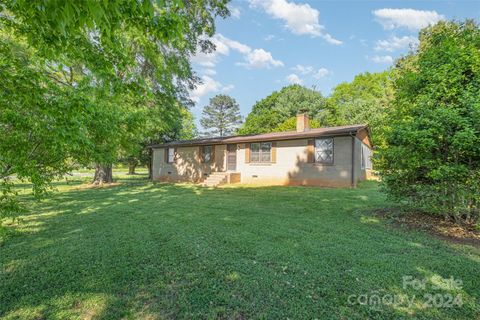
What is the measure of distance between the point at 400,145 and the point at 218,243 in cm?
455

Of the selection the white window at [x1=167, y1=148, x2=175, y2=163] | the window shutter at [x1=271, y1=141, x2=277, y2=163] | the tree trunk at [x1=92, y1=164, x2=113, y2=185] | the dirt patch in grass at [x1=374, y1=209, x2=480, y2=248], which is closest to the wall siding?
the window shutter at [x1=271, y1=141, x2=277, y2=163]

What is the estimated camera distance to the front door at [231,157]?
15578 mm

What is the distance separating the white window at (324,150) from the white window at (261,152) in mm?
2783

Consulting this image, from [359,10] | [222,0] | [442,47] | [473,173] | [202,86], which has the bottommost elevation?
[473,173]

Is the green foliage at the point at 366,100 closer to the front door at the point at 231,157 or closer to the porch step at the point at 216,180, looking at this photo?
the front door at the point at 231,157

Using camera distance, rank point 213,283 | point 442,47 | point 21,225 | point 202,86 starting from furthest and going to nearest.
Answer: point 202,86, point 21,225, point 442,47, point 213,283

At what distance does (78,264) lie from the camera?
3336mm

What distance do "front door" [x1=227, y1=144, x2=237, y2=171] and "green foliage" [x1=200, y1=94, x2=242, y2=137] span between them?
3235 centimetres

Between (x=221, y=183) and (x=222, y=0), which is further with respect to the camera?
(x=221, y=183)

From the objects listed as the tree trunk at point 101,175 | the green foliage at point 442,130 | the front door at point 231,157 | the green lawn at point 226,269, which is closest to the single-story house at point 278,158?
the front door at point 231,157

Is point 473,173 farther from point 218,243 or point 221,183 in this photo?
point 221,183

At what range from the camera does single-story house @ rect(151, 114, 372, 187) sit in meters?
11.7

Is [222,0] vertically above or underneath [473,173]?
above

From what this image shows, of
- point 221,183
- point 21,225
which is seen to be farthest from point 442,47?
point 221,183
